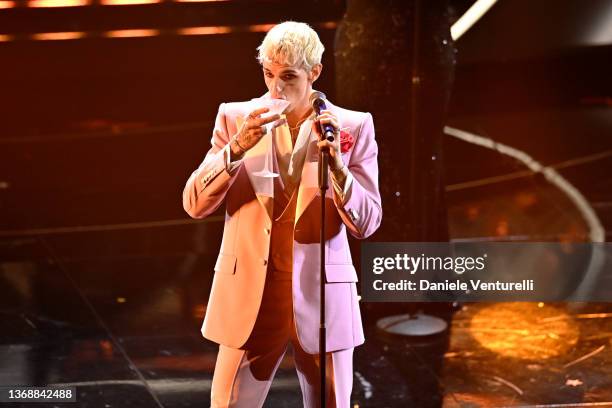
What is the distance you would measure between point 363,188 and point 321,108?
0.37m

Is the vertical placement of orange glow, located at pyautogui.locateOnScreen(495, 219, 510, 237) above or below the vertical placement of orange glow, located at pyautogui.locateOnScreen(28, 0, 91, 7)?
below

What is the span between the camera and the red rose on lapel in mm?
3387

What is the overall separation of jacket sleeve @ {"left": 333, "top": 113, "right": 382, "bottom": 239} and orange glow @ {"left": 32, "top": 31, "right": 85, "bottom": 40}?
569cm

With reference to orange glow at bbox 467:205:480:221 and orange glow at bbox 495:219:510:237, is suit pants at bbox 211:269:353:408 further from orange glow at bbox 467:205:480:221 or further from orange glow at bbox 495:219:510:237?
orange glow at bbox 467:205:480:221

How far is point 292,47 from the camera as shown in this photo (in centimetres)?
324

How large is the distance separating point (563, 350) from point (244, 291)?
121 inches

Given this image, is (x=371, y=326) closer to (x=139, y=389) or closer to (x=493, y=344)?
(x=493, y=344)

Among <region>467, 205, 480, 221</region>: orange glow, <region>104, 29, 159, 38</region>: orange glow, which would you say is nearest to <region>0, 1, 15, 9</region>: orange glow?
<region>104, 29, 159, 38</region>: orange glow

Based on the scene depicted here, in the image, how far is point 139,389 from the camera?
212 inches

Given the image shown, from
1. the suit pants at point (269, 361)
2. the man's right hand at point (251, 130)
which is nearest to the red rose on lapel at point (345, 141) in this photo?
the man's right hand at point (251, 130)

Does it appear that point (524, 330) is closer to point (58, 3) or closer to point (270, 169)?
point (270, 169)

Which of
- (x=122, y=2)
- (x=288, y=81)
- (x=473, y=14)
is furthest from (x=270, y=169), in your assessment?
(x=473, y=14)

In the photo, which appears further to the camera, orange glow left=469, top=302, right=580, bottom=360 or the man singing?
orange glow left=469, top=302, right=580, bottom=360

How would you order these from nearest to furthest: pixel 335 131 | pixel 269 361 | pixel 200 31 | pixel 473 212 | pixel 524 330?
pixel 335 131, pixel 269 361, pixel 524 330, pixel 473 212, pixel 200 31
